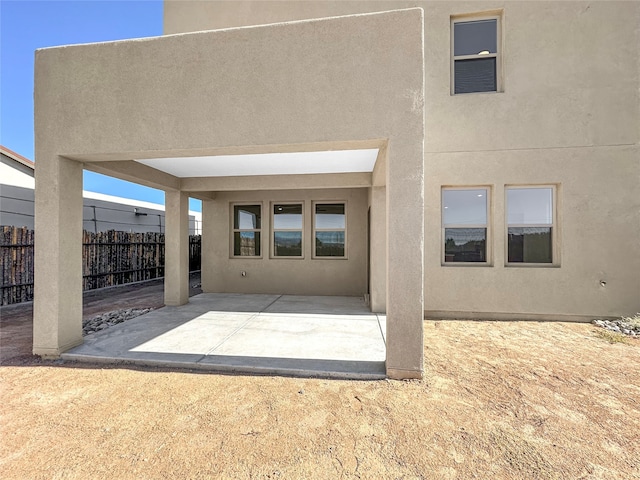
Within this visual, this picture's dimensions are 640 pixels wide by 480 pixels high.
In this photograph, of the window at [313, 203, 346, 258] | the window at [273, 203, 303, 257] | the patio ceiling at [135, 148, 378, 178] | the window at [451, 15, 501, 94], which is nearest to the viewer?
the patio ceiling at [135, 148, 378, 178]

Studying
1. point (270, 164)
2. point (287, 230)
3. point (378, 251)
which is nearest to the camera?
point (270, 164)

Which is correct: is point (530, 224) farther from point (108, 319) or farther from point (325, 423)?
point (108, 319)

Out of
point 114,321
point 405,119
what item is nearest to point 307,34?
point 405,119

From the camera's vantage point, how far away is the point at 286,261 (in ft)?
28.3

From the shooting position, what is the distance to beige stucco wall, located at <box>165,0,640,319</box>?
5.60 m

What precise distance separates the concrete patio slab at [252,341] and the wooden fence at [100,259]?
4.15 meters

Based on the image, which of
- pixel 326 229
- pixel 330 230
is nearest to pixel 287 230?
pixel 326 229

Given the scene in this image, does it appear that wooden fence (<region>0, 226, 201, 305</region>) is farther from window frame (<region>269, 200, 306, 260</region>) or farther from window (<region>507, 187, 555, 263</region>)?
window (<region>507, 187, 555, 263</region>)

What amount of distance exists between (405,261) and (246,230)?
661cm

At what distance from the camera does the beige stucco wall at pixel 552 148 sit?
5.60 metres

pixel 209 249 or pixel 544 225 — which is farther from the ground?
pixel 544 225

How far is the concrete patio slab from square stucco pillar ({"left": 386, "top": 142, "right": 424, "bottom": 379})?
41 centimetres

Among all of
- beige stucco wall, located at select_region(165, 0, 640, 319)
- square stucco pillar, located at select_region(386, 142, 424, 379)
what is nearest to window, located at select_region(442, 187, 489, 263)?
beige stucco wall, located at select_region(165, 0, 640, 319)

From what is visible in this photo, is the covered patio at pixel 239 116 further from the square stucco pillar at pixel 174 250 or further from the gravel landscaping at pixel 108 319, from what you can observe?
the square stucco pillar at pixel 174 250
